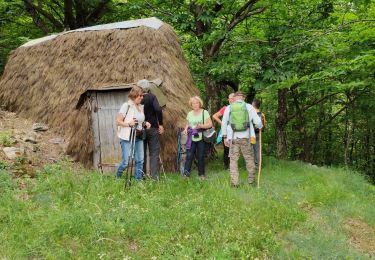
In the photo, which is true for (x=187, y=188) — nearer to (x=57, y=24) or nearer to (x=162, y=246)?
(x=162, y=246)

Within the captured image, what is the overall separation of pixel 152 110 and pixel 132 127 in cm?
74

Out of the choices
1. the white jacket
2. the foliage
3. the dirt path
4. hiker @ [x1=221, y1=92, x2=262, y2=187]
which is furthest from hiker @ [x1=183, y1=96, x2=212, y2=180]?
the dirt path

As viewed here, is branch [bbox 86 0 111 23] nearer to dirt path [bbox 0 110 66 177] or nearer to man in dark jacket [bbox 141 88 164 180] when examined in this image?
dirt path [bbox 0 110 66 177]

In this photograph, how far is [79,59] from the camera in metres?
11.4

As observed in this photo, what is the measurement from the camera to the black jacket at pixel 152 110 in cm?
824

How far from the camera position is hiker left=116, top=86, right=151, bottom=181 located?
7809mm

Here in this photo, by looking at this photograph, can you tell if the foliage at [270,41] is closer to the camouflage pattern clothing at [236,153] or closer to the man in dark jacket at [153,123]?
the camouflage pattern clothing at [236,153]

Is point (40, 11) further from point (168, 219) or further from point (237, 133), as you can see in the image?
point (168, 219)

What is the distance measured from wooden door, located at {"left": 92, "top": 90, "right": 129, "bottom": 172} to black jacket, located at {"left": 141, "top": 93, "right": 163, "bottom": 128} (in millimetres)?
1518

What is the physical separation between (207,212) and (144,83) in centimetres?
373

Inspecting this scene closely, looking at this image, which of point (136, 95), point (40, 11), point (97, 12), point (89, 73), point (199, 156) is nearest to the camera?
point (136, 95)

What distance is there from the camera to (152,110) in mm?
8305

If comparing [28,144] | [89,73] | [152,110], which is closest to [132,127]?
[152,110]

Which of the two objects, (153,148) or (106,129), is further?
(106,129)
